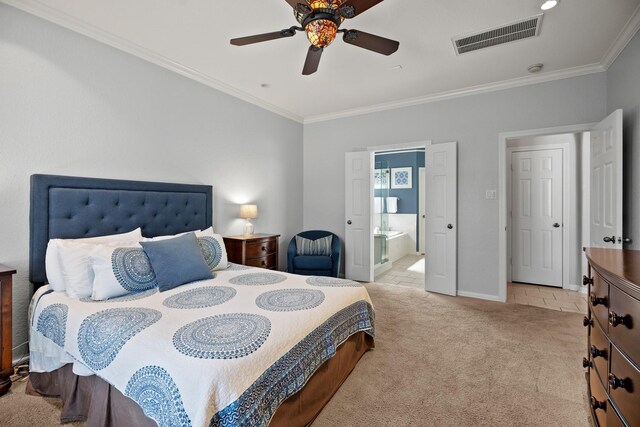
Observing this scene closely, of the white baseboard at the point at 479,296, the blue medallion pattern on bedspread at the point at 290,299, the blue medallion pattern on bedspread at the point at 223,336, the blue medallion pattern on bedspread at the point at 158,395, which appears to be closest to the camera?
the blue medallion pattern on bedspread at the point at 158,395

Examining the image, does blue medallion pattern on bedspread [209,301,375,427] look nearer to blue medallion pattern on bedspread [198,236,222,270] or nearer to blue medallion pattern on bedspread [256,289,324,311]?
blue medallion pattern on bedspread [256,289,324,311]

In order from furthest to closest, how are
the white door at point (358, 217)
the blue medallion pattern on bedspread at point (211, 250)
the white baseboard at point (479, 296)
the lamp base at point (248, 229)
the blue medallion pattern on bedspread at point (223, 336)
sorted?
the white door at point (358, 217) < the lamp base at point (248, 229) < the white baseboard at point (479, 296) < the blue medallion pattern on bedspread at point (211, 250) < the blue medallion pattern on bedspread at point (223, 336)

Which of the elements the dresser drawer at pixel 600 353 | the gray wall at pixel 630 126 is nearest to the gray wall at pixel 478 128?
the gray wall at pixel 630 126

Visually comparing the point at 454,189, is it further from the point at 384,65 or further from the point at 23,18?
the point at 23,18

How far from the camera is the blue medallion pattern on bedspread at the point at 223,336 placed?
1.30 meters

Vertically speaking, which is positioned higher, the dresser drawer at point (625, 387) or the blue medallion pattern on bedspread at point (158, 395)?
the dresser drawer at point (625, 387)

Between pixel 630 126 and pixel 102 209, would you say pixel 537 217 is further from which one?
pixel 102 209

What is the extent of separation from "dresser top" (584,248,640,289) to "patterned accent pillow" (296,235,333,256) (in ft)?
10.4

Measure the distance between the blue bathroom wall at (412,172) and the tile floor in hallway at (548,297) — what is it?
10.3 ft

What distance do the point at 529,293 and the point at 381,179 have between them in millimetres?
3312

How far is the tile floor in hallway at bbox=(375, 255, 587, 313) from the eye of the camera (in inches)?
145

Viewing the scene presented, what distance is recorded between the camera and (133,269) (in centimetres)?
213

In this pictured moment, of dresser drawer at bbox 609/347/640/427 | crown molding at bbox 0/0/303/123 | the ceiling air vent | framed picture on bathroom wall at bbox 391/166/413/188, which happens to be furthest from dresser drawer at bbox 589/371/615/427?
framed picture on bathroom wall at bbox 391/166/413/188

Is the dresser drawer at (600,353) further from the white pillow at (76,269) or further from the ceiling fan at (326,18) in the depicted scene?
the white pillow at (76,269)
